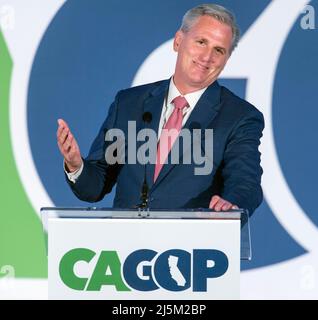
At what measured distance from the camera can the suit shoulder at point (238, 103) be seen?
5.12 metres

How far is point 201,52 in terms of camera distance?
5.06 meters

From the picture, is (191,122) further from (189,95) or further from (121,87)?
(121,87)

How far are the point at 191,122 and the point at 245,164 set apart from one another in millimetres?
384

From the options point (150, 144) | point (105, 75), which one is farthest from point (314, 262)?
point (105, 75)

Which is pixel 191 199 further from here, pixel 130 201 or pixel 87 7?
pixel 87 7

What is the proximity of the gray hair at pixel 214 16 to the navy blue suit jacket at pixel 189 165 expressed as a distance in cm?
31

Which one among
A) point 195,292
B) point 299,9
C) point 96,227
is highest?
point 299,9

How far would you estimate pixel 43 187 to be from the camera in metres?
5.27

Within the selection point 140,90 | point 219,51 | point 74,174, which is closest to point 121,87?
point 140,90

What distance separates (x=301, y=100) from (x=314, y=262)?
931 millimetres

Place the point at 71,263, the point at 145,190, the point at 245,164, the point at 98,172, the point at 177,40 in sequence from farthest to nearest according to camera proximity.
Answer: the point at 177,40, the point at 98,172, the point at 245,164, the point at 145,190, the point at 71,263

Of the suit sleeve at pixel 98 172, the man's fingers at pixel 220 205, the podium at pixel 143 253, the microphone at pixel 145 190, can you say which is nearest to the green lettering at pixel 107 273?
the podium at pixel 143 253

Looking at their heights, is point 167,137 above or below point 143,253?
above

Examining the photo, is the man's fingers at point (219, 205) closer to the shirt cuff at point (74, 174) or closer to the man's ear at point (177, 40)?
the shirt cuff at point (74, 174)
